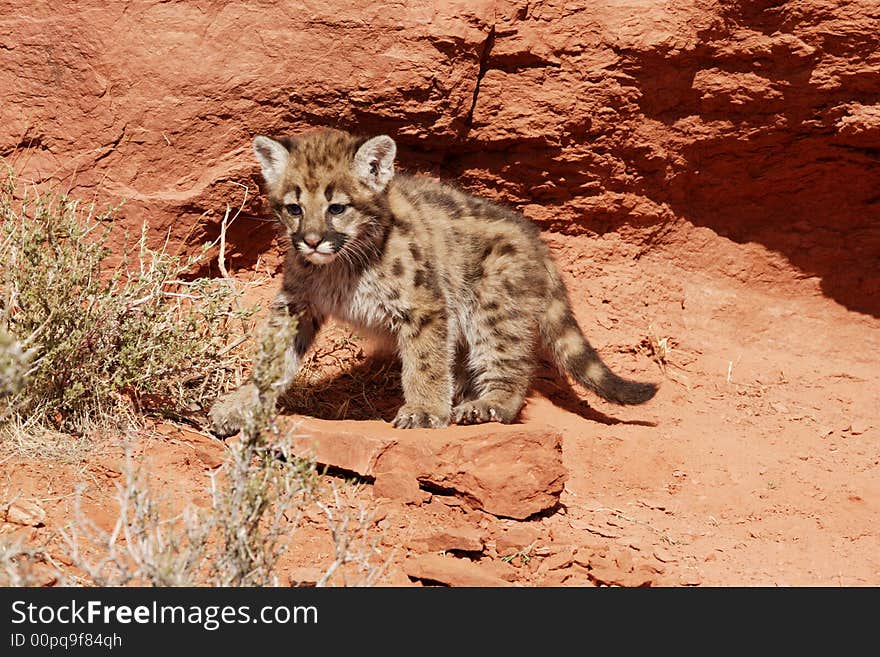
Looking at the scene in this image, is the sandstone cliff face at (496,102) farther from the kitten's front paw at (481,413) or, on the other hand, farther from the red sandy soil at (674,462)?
the kitten's front paw at (481,413)

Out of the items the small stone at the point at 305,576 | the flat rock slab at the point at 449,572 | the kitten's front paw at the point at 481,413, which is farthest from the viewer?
the kitten's front paw at the point at 481,413

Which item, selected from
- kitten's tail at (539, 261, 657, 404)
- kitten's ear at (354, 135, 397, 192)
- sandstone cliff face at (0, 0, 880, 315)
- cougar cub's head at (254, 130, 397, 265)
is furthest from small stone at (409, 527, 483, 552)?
sandstone cliff face at (0, 0, 880, 315)

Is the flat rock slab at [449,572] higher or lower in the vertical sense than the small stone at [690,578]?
lower

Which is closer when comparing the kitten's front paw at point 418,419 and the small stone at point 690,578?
the small stone at point 690,578

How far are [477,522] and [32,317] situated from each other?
268cm

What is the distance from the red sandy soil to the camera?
5.21 metres

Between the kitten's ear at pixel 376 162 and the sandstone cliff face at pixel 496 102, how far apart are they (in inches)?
41.2

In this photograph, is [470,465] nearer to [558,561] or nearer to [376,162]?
[558,561]

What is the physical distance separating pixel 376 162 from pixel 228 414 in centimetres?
180

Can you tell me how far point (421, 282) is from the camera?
22.1 feet

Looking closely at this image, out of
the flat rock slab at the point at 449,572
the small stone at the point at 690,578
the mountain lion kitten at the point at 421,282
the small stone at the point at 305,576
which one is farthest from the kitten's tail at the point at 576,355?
the small stone at the point at 305,576

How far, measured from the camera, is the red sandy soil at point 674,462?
521 centimetres
